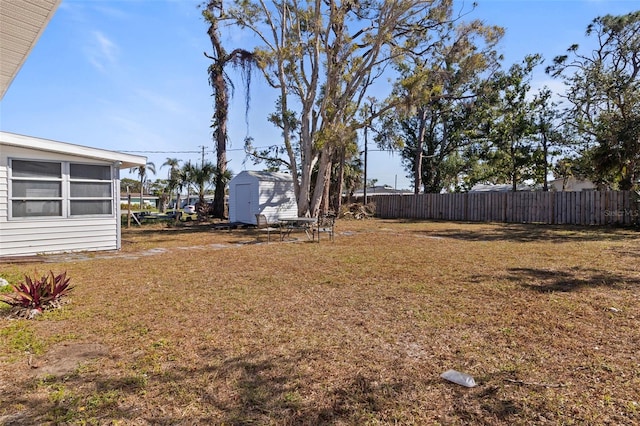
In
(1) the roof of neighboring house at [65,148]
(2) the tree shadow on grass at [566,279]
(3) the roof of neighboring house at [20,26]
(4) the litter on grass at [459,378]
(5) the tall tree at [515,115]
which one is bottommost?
(4) the litter on grass at [459,378]

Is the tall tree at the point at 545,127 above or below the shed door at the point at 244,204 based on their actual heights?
above

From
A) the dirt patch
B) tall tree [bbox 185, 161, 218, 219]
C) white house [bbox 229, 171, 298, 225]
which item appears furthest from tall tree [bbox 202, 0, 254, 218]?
the dirt patch

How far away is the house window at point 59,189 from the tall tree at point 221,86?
9924 millimetres

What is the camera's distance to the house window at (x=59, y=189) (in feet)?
24.8

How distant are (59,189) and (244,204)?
8823mm

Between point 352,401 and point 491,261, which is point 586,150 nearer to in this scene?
point 491,261

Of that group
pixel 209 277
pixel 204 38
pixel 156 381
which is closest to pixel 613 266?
pixel 209 277

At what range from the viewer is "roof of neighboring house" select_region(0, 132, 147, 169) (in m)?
7.14

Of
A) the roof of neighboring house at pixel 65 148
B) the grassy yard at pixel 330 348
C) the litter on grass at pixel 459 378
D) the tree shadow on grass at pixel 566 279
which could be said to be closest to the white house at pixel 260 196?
the roof of neighboring house at pixel 65 148

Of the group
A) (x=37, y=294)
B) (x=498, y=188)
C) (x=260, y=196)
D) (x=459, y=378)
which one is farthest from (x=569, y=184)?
(x=37, y=294)

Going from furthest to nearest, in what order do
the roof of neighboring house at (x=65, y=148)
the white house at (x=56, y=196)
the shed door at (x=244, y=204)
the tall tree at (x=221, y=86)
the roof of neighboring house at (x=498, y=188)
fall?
the roof of neighboring house at (x=498, y=188) < the tall tree at (x=221, y=86) < the shed door at (x=244, y=204) < the white house at (x=56, y=196) < the roof of neighboring house at (x=65, y=148)

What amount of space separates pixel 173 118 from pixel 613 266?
21292 mm

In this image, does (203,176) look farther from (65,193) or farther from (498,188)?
(498,188)

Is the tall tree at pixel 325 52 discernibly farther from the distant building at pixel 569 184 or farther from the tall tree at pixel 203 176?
the distant building at pixel 569 184
